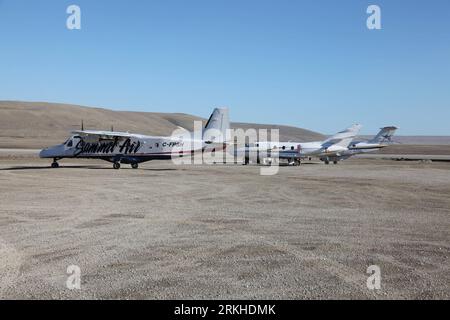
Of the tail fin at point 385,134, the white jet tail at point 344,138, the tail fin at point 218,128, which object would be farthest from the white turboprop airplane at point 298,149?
the tail fin at point 218,128

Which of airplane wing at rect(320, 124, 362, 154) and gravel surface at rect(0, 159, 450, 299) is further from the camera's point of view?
airplane wing at rect(320, 124, 362, 154)

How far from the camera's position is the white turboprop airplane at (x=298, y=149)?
49.8m

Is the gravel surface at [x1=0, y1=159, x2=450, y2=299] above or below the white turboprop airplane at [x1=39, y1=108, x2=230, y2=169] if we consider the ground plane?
below

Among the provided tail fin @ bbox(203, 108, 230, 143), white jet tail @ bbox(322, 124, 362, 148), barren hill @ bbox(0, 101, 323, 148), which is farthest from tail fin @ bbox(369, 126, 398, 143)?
barren hill @ bbox(0, 101, 323, 148)

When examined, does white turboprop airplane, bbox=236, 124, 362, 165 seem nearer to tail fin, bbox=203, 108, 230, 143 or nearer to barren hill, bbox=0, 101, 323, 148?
tail fin, bbox=203, 108, 230, 143

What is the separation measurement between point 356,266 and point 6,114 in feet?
521

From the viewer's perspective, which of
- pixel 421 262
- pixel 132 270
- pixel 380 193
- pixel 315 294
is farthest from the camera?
pixel 380 193

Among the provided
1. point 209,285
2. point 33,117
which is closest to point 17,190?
point 209,285

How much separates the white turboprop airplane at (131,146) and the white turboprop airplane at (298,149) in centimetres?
1350

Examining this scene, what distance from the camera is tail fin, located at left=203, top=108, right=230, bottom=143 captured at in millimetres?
37188

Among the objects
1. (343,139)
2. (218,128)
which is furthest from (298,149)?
(218,128)

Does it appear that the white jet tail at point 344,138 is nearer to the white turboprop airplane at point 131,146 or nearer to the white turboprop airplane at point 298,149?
the white turboprop airplane at point 298,149
